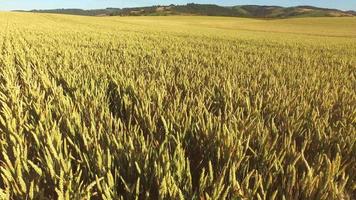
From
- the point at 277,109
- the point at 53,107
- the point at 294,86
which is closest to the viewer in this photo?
the point at 53,107

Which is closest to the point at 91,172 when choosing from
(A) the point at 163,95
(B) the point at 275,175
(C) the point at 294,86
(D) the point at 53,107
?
Answer: (B) the point at 275,175

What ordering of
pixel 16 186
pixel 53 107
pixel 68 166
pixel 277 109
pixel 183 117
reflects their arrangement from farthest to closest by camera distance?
pixel 277 109
pixel 53 107
pixel 183 117
pixel 68 166
pixel 16 186

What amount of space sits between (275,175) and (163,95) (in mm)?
1738

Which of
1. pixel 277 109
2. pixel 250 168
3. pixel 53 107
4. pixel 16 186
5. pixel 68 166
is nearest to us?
pixel 16 186

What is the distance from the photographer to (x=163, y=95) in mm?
3443

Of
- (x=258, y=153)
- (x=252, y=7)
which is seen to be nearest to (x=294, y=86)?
(x=258, y=153)

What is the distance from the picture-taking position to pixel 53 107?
2.95m

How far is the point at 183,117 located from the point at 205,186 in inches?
Result: 42.0

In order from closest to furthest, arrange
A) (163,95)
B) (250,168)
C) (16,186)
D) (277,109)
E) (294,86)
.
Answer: (16,186) → (250,168) → (277,109) → (163,95) → (294,86)

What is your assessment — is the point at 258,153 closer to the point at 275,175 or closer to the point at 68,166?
the point at 275,175

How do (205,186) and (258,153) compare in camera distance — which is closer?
(205,186)

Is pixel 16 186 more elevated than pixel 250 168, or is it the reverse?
pixel 16 186

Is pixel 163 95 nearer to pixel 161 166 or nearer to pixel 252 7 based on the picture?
pixel 161 166

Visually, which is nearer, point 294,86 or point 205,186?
point 205,186
